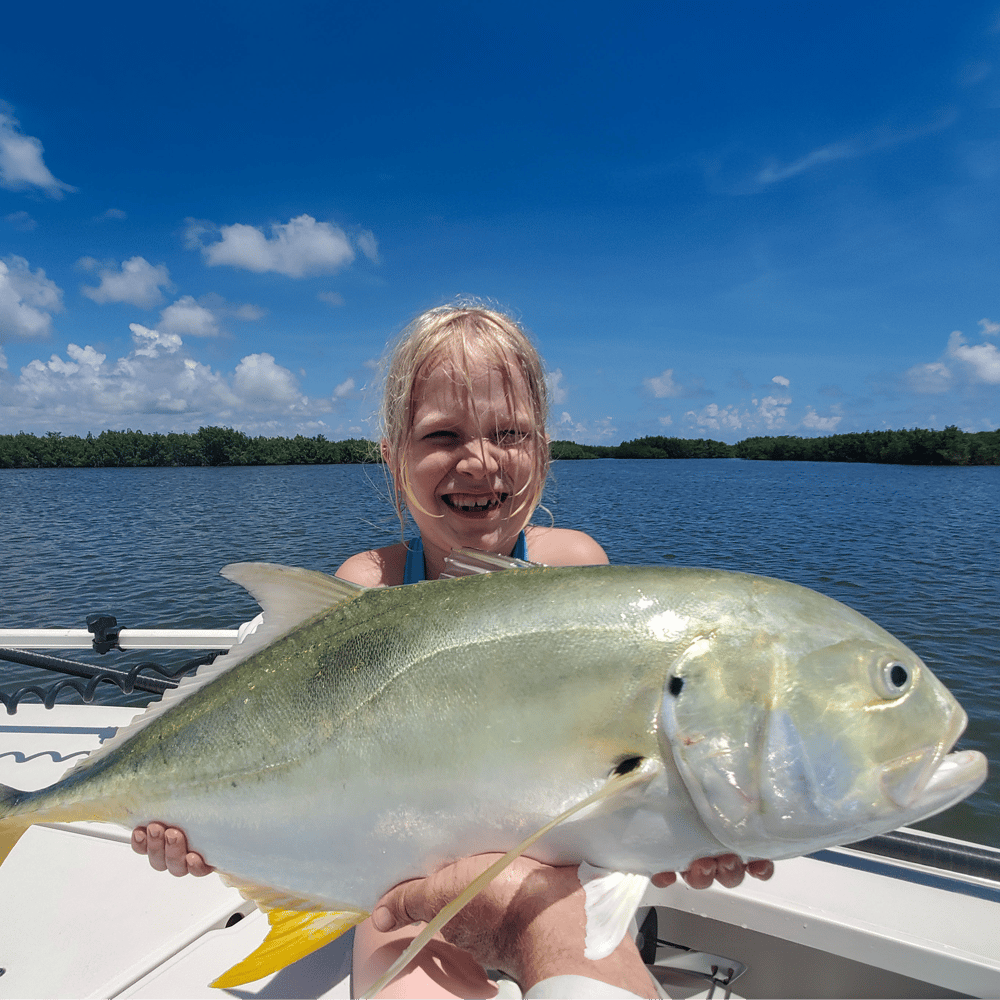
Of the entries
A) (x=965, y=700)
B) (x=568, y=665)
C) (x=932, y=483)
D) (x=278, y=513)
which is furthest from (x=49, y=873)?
(x=932, y=483)

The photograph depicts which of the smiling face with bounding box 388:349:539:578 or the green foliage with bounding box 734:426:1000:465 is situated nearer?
the smiling face with bounding box 388:349:539:578

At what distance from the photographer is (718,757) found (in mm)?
1353

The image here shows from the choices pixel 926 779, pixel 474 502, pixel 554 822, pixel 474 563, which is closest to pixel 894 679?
pixel 926 779

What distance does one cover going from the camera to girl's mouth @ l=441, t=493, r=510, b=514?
2.85m

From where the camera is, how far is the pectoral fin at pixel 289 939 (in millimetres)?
1723

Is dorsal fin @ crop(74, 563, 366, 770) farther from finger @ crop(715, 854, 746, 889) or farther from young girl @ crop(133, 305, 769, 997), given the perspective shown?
finger @ crop(715, 854, 746, 889)

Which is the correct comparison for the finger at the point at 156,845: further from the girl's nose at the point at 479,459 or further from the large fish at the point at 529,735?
the girl's nose at the point at 479,459

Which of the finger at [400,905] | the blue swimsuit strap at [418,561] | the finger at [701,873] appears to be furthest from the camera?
the blue swimsuit strap at [418,561]

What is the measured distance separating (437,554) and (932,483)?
2412 inches

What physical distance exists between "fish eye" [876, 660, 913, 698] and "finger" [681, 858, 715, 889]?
57 centimetres

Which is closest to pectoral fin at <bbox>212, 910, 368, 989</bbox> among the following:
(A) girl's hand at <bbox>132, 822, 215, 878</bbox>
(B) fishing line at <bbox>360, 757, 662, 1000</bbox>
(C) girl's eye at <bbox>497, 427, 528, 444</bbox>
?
(A) girl's hand at <bbox>132, 822, 215, 878</bbox>

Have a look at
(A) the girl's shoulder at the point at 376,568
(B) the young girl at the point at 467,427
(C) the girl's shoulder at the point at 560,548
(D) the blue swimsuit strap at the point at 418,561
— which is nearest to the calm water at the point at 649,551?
(C) the girl's shoulder at the point at 560,548

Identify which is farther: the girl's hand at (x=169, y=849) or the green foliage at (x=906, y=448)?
the green foliage at (x=906, y=448)

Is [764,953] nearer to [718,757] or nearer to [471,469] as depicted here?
[718,757]
